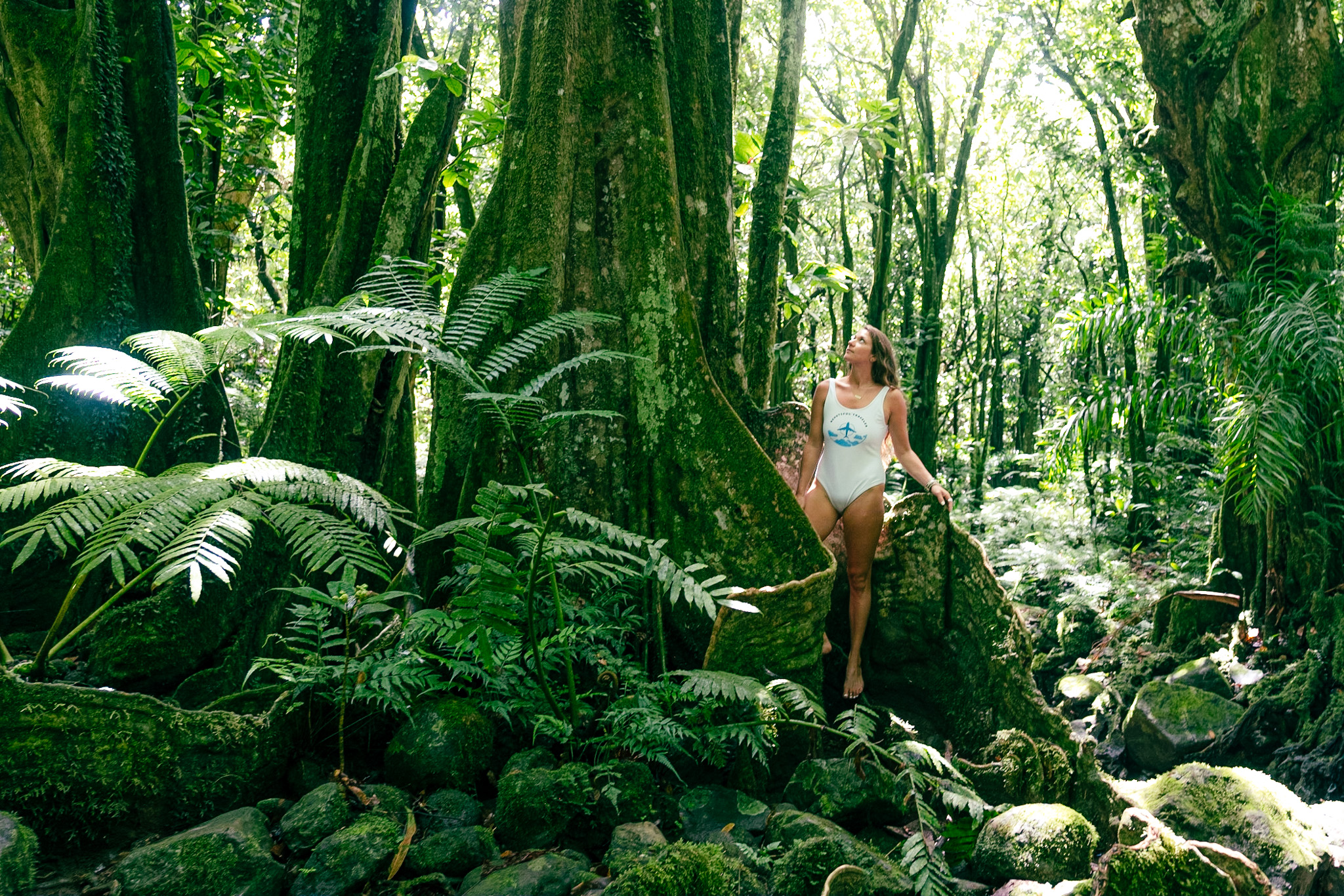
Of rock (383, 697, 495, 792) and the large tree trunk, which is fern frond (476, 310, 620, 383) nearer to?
rock (383, 697, 495, 792)

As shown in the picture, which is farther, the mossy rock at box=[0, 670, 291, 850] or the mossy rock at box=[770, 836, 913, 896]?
the mossy rock at box=[770, 836, 913, 896]

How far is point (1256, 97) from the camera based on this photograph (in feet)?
23.5

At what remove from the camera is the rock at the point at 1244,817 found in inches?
149

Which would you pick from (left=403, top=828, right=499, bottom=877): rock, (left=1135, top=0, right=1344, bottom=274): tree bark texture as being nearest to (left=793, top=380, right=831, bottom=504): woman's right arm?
(left=403, top=828, right=499, bottom=877): rock

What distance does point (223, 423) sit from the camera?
5305 mm

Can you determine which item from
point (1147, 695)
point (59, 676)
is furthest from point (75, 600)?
point (1147, 695)

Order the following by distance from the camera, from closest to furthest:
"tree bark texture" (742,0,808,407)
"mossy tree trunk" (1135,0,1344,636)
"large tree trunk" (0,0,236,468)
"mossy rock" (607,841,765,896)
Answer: "mossy rock" (607,841,765,896) < "large tree trunk" (0,0,236,468) < "tree bark texture" (742,0,808,407) < "mossy tree trunk" (1135,0,1344,636)

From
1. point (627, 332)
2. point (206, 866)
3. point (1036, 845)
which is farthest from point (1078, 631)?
point (206, 866)

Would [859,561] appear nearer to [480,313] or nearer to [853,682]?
[853,682]

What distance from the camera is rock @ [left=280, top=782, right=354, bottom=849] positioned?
261 cm

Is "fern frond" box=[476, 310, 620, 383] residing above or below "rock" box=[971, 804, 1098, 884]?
above

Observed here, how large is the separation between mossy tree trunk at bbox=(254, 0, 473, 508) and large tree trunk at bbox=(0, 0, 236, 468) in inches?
26.6

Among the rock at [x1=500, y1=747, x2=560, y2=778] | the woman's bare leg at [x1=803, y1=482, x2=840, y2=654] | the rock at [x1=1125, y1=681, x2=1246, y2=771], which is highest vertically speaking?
the woman's bare leg at [x1=803, y1=482, x2=840, y2=654]

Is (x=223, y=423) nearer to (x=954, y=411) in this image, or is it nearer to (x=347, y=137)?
(x=347, y=137)
